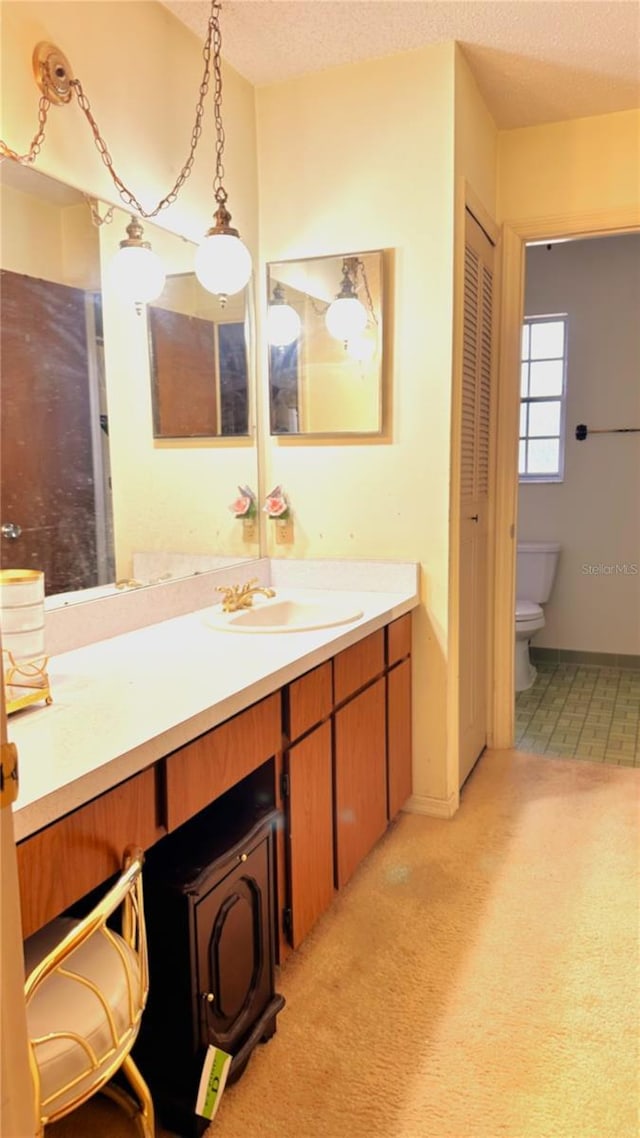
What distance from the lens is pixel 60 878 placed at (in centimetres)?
110

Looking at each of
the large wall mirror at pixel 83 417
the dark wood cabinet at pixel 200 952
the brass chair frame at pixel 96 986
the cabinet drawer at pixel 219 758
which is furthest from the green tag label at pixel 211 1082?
the large wall mirror at pixel 83 417

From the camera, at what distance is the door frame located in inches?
113

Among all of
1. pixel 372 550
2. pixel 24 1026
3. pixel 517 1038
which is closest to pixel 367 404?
pixel 372 550

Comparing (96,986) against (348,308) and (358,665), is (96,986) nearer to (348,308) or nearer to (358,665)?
(358,665)

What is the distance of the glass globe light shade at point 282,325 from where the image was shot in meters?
2.65

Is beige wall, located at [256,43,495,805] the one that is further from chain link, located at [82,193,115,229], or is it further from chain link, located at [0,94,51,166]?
chain link, located at [0,94,51,166]

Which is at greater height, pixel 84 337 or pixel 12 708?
pixel 84 337

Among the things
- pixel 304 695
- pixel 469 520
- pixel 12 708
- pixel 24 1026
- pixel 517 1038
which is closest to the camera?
pixel 24 1026

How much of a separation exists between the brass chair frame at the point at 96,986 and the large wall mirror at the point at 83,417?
84 centimetres

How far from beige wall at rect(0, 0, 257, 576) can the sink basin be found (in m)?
0.29

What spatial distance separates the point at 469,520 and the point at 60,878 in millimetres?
2066

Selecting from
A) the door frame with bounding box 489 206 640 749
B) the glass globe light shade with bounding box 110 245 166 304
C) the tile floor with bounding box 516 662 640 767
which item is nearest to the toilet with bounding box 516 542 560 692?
the tile floor with bounding box 516 662 640 767

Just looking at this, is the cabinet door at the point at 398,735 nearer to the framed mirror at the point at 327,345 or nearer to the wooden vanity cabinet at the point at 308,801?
the wooden vanity cabinet at the point at 308,801

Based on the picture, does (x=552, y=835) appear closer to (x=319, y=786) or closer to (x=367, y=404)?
(x=319, y=786)
